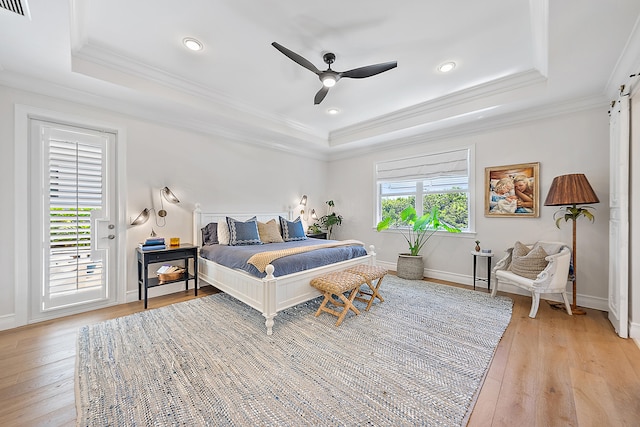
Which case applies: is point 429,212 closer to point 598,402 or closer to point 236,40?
point 598,402

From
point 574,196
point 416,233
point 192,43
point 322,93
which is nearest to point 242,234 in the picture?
point 322,93

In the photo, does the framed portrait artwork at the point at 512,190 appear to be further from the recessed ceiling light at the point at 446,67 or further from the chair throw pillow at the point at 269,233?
the chair throw pillow at the point at 269,233

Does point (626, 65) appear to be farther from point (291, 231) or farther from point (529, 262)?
point (291, 231)

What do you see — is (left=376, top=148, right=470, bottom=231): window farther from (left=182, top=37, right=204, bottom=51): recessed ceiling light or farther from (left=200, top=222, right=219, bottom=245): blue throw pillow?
(left=182, top=37, right=204, bottom=51): recessed ceiling light

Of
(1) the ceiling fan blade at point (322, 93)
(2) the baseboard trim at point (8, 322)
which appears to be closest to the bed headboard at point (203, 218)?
(2) the baseboard trim at point (8, 322)

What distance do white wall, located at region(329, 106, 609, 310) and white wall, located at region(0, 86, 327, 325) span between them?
2409mm

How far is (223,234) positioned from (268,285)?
1593 mm

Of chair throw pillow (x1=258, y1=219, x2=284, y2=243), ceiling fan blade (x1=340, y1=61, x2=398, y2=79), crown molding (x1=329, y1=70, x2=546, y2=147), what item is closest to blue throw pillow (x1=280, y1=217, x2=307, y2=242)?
chair throw pillow (x1=258, y1=219, x2=284, y2=243)

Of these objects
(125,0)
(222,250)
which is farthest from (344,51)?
(222,250)

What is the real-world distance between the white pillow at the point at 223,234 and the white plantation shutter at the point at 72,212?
1453 millimetres

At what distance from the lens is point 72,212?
3.05 metres

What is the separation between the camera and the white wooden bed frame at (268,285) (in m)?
2.61

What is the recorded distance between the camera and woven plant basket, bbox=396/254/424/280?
449 cm

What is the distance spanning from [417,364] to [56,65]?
4.35 metres
